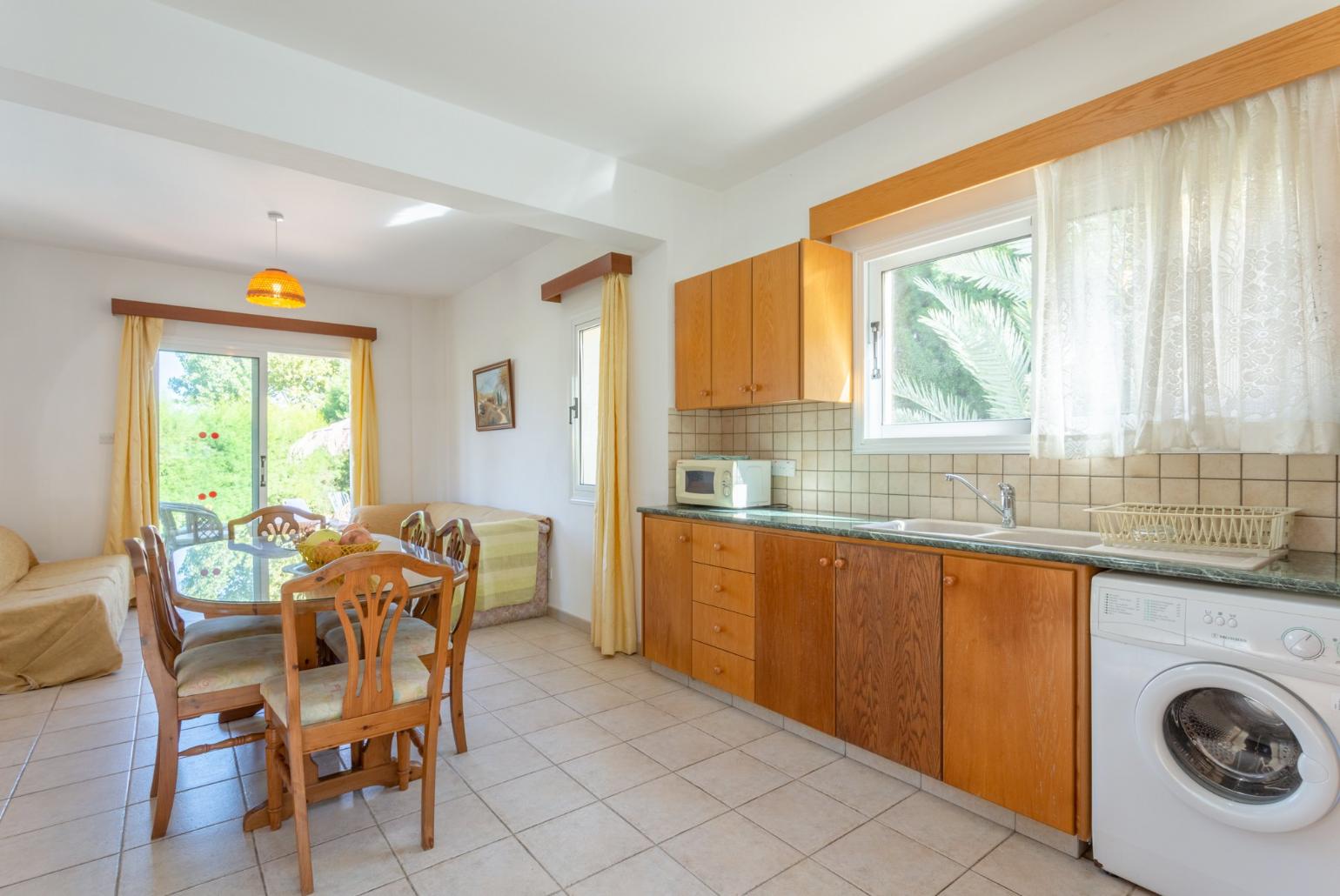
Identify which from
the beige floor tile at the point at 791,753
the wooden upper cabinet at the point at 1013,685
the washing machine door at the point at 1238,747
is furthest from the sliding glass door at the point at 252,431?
the washing machine door at the point at 1238,747

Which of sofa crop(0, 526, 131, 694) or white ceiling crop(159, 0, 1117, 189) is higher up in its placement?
white ceiling crop(159, 0, 1117, 189)

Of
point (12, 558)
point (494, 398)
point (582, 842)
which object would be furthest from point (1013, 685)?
point (12, 558)

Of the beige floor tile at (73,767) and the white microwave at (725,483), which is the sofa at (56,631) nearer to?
the beige floor tile at (73,767)

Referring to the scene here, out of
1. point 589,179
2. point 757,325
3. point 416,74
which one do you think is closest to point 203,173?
point 416,74

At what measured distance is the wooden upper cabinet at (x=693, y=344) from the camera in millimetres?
3338

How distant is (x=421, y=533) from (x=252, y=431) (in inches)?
139

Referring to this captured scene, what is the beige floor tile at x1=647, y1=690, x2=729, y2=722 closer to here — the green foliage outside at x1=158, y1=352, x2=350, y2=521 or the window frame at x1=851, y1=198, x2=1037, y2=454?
the window frame at x1=851, y1=198, x2=1037, y2=454

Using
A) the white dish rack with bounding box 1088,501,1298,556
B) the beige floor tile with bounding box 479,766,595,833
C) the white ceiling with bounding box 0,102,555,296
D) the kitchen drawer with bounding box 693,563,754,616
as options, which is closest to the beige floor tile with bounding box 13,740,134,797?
the beige floor tile with bounding box 479,766,595,833

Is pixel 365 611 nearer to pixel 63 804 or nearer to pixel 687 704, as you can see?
pixel 63 804

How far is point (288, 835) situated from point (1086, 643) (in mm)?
2475

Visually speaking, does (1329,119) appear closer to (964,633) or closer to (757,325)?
(964,633)

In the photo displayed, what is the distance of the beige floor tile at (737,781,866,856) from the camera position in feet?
6.44

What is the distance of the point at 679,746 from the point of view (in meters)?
2.59

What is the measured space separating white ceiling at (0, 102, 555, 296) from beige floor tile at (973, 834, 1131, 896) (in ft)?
13.7
